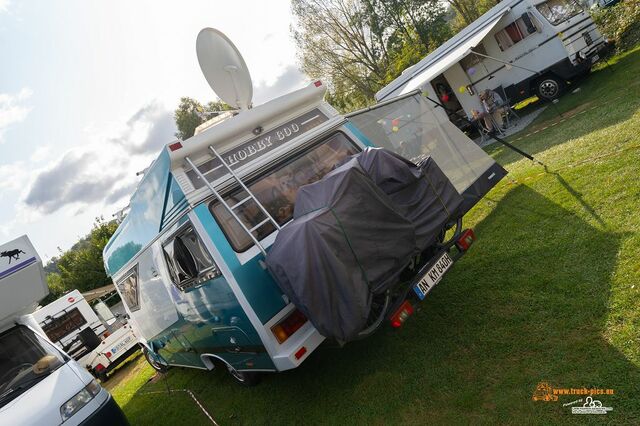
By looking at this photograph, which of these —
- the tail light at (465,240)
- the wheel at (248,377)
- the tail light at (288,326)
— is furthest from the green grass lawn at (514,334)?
the tail light at (288,326)

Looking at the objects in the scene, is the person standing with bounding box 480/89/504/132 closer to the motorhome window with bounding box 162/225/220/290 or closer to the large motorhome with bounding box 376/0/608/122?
the large motorhome with bounding box 376/0/608/122

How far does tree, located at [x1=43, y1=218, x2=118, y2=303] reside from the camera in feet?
88.3

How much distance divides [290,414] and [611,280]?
3453 millimetres

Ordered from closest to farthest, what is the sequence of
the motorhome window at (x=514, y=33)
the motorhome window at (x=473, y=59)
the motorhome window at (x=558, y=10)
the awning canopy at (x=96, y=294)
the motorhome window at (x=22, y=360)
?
the motorhome window at (x=22, y=360)
the motorhome window at (x=558, y=10)
the motorhome window at (x=514, y=33)
the motorhome window at (x=473, y=59)
the awning canopy at (x=96, y=294)

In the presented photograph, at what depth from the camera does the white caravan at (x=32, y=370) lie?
4.07 meters

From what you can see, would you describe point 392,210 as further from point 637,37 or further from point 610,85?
point 637,37

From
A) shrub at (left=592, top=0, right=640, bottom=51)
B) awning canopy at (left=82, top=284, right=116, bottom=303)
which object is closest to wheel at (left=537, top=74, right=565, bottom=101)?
shrub at (left=592, top=0, right=640, bottom=51)

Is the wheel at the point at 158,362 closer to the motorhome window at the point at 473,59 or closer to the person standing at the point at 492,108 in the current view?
the person standing at the point at 492,108

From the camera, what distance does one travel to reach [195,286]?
14.7ft

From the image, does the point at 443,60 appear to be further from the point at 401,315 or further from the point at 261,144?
the point at 401,315

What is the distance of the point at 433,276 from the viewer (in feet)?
13.0

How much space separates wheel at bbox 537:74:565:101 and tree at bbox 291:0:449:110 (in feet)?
54.0

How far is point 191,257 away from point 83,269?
2752 cm

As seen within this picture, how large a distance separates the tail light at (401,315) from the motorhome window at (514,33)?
11.7 metres
